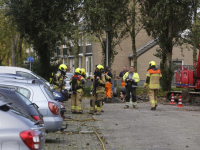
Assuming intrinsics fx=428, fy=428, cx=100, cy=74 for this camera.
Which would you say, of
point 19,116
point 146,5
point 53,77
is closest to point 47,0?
point 146,5

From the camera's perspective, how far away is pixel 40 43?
29.2 m

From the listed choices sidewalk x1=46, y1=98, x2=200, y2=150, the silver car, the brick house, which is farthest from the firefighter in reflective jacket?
the brick house

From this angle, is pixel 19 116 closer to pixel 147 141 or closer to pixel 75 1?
pixel 147 141

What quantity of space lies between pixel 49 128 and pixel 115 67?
3847 cm

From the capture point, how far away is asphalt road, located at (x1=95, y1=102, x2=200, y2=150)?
961 cm

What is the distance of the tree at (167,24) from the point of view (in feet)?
87.2

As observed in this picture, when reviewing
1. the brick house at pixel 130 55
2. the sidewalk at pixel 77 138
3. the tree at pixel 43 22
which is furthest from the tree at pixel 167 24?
the sidewalk at pixel 77 138

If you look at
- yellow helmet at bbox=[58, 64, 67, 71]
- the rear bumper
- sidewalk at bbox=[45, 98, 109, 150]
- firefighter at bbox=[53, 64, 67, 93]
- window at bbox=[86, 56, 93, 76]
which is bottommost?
sidewalk at bbox=[45, 98, 109, 150]

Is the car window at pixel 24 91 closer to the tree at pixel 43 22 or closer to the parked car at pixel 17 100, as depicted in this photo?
the parked car at pixel 17 100

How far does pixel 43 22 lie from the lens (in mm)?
28094

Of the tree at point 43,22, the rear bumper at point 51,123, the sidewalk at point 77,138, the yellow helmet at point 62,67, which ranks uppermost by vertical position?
the tree at point 43,22

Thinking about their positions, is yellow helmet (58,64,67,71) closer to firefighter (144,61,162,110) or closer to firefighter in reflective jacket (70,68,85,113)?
firefighter in reflective jacket (70,68,85,113)

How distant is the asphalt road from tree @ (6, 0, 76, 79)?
12547mm

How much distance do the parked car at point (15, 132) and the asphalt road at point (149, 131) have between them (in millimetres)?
4536
